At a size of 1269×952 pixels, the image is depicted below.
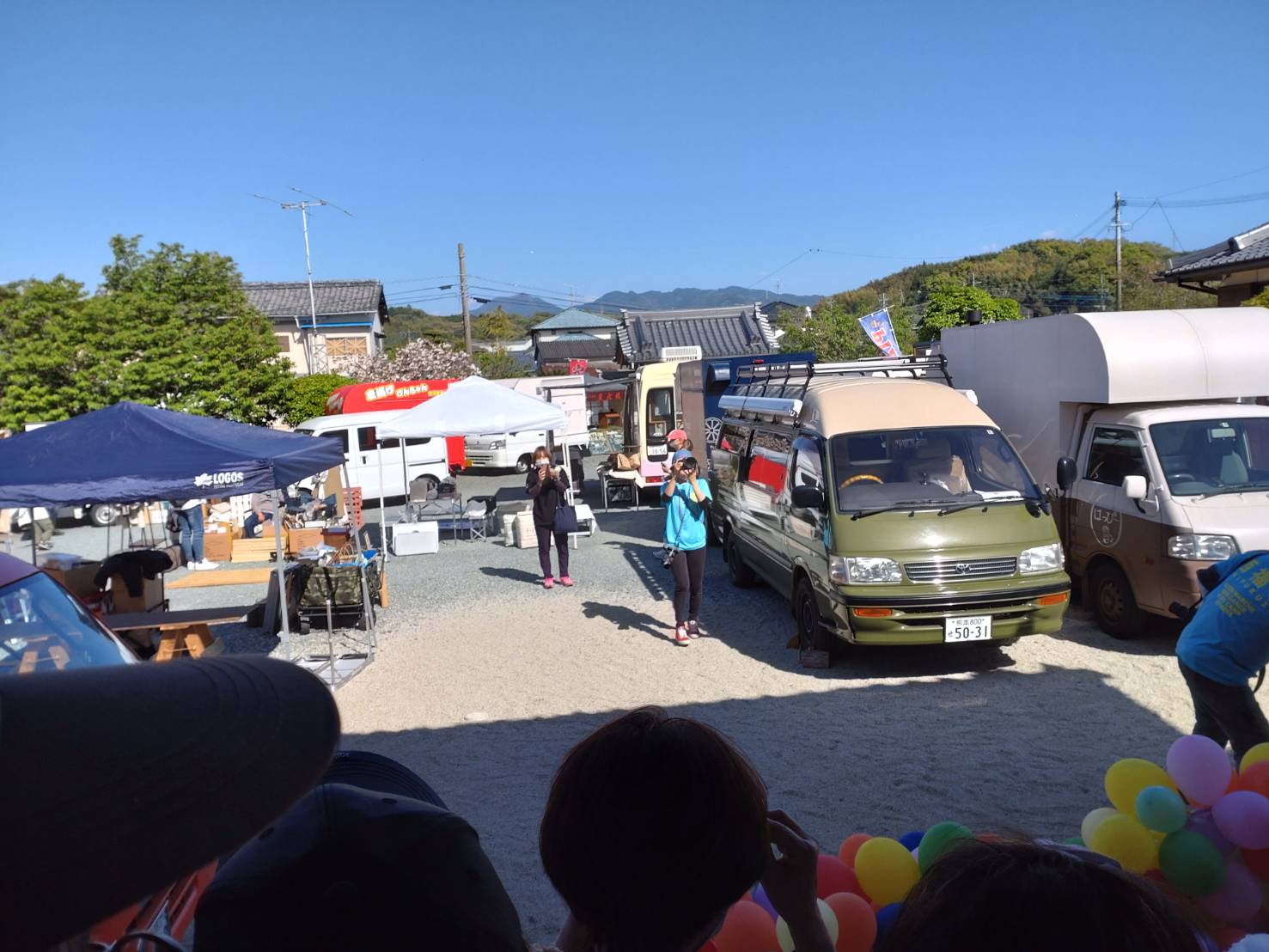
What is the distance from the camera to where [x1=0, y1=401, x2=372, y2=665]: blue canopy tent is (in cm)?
723

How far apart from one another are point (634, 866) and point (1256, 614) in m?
3.77

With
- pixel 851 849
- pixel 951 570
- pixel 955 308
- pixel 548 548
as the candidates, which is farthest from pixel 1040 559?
pixel 955 308

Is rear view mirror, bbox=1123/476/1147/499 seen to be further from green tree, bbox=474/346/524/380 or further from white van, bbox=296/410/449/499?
green tree, bbox=474/346/524/380

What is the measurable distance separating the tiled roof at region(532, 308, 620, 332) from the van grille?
209 ft

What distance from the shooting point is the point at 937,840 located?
9.80 ft

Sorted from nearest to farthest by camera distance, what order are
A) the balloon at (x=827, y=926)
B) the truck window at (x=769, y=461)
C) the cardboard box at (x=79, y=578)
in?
the balloon at (x=827, y=926)
the truck window at (x=769, y=461)
the cardboard box at (x=79, y=578)

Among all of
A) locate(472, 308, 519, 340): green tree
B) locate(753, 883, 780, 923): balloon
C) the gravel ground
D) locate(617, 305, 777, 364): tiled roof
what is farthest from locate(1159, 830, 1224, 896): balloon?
locate(472, 308, 519, 340): green tree

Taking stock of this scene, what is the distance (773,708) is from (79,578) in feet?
23.9

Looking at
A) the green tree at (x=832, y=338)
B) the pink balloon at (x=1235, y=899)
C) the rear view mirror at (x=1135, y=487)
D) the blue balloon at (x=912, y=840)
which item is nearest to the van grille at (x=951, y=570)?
the rear view mirror at (x=1135, y=487)

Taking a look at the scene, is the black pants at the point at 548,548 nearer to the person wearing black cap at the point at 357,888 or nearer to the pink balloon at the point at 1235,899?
the pink balloon at the point at 1235,899

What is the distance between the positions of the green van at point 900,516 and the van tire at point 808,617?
0.02m

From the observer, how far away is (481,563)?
14.1 meters

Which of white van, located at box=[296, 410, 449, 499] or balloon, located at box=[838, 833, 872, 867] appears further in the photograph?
white van, located at box=[296, 410, 449, 499]

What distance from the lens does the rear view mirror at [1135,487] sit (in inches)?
295
